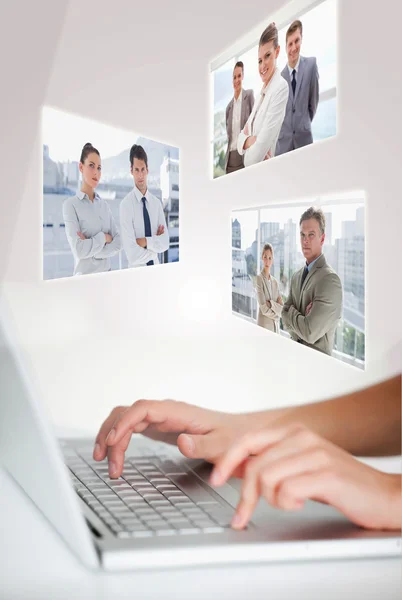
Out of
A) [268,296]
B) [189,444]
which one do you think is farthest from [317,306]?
[189,444]

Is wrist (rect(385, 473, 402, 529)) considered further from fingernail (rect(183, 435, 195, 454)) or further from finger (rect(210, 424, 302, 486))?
fingernail (rect(183, 435, 195, 454))

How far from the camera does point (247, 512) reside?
0.66 meters

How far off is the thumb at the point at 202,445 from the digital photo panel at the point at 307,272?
61cm

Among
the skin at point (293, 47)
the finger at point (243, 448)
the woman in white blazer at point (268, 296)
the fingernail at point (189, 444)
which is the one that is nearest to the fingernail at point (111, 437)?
the fingernail at point (189, 444)

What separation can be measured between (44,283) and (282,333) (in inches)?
27.0

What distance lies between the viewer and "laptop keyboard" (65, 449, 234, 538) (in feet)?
2.21

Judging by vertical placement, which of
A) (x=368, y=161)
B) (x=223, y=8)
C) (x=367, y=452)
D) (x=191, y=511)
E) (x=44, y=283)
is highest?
(x=223, y=8)

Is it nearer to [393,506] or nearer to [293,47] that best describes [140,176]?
[293,47]

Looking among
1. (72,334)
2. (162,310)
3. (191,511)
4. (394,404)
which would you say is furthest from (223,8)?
(191,511)

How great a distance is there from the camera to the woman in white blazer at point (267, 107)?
168 centimetres

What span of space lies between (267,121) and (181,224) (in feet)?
1.32

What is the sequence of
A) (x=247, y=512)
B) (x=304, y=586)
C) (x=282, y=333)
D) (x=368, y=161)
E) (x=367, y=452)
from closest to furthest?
1. (x=304, y=586)
2. (x=247, y=512)
3. (x=367, y=452)
4. (x=368, y=161)
5. (x=282, y=333)

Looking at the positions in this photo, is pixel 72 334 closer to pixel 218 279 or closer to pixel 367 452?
pixel 218 279

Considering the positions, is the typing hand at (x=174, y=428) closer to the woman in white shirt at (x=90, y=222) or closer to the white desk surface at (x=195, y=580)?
the white desk surface at (x=195, y=580)
